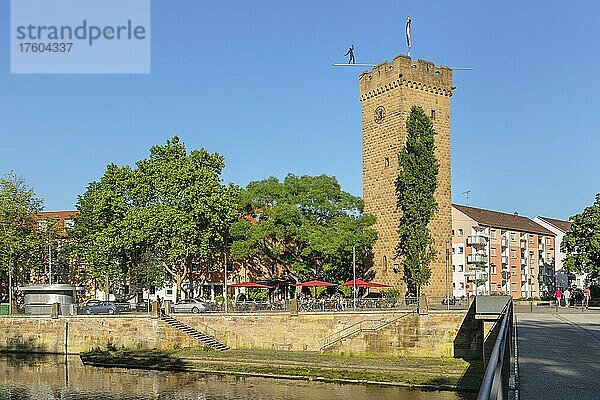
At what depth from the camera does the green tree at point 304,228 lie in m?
59.3

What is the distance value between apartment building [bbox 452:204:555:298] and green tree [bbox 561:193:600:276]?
976 cm

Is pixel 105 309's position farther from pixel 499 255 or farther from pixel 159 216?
pixel 499 255

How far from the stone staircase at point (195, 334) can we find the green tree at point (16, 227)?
22.5 metres

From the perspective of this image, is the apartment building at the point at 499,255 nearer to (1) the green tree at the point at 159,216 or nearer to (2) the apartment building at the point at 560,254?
(2) the apartment building at the point at 560,254

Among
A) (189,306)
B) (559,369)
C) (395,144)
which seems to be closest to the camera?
(559,369)

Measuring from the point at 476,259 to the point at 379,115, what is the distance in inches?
1041

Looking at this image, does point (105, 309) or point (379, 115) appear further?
point (379, 115)

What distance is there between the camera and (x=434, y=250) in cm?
6112

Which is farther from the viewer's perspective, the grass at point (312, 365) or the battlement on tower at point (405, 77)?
the battlement on tower at point (405, 77)

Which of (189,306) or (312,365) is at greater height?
(189,306)

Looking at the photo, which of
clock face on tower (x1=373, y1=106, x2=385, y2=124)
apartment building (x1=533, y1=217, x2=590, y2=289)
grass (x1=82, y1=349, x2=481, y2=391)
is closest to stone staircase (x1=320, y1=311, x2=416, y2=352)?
grass (x1=82, y1=349, x2=481, y2=391)

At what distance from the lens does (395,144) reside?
206 ft

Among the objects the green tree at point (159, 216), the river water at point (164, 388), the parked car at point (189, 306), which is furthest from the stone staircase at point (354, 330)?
the green tree at point (159, 216)

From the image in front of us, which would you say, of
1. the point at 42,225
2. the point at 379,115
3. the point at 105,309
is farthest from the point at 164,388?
the point at 42,225
